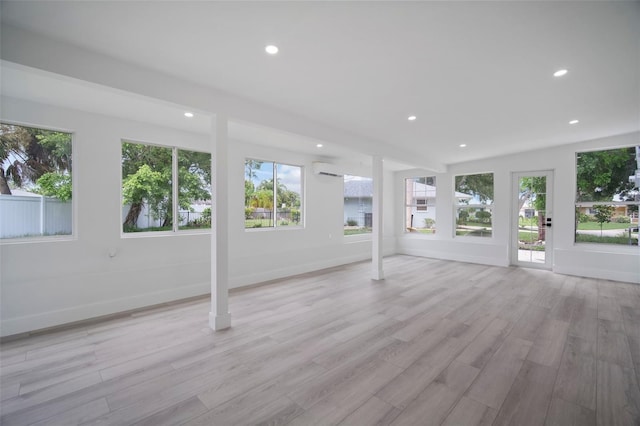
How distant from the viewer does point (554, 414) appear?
73.9 inches

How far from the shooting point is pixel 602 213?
221 inches

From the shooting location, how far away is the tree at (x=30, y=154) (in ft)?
10.4

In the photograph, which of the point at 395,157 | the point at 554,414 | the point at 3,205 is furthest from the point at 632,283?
the point at 3,205

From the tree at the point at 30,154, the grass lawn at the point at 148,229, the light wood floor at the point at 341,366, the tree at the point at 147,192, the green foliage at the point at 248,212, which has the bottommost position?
the light wood floor at the point at 341,366

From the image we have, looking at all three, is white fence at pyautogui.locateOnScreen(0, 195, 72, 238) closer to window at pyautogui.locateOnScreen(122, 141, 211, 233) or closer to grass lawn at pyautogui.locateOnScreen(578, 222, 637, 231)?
window at pyautogui.locateOnScreen(122, 141, 211, 233)

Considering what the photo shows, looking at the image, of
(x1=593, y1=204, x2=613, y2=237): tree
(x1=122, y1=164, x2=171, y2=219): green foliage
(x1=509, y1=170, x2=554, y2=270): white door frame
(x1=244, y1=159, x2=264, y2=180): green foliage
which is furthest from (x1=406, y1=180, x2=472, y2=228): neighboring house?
(x1=122, y1=164, x2=171, y2=219): green foliage

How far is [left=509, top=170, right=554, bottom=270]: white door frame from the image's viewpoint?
20.4 ft

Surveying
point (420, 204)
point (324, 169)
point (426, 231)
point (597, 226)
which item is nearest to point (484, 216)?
point (426, 231)

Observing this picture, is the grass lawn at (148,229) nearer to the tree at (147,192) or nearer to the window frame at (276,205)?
the tree at (147,192)

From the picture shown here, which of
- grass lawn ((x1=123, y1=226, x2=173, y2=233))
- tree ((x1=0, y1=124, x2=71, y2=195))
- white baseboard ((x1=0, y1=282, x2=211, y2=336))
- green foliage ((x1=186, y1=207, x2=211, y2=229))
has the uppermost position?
tree ((x1=0, y1=124, x2=71, y2=195))

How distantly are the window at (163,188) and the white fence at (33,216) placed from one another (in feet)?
2.10

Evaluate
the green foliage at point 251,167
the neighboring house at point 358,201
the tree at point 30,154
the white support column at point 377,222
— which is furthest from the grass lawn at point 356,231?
the tree at point 30,154

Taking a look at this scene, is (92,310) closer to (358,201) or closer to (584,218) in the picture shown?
(358,201)

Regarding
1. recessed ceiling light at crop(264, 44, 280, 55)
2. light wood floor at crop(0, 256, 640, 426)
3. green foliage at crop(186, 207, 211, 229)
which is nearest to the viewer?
light wood floor at crop(0, 256, 640, 426)
